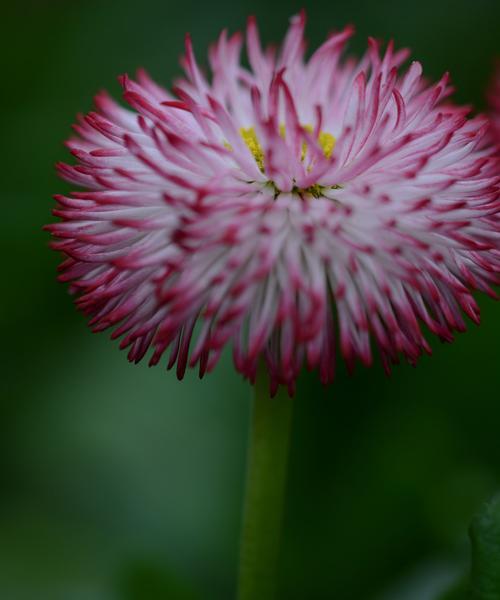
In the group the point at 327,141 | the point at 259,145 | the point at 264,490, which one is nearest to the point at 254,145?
the point at 259,145

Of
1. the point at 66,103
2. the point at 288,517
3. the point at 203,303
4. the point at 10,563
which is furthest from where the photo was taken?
the point at 66,103

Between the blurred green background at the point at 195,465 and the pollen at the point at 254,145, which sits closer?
the pollen at the point at 254,145

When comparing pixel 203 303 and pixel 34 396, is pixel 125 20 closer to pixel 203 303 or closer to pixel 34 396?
pixel 34 396

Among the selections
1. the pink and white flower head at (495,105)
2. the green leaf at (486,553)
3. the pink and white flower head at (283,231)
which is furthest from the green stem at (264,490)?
the pink and white flower head at (495,105)

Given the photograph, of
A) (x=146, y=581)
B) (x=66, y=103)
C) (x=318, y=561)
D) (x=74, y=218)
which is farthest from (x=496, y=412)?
(x=66, y=103)

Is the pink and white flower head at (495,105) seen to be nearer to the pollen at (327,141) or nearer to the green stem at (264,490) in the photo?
the pollen at (327,141)

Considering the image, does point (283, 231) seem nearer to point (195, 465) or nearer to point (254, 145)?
point (254, 145)

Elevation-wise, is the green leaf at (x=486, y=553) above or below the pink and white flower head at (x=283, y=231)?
below

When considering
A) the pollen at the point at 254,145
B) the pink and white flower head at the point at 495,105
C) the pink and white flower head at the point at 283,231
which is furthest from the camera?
the pink and white flower head at the point at 495,105
